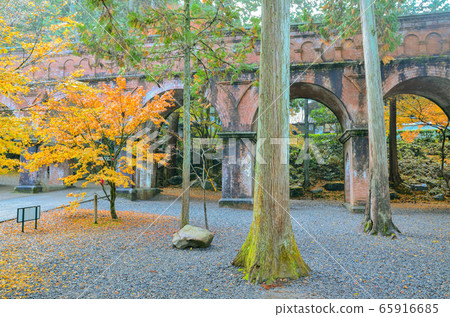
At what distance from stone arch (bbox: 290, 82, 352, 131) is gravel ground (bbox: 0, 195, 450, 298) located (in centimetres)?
573

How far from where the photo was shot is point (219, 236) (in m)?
7.53

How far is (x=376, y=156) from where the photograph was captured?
769 centimetres

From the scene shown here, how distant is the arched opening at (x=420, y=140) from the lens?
43.1 ft

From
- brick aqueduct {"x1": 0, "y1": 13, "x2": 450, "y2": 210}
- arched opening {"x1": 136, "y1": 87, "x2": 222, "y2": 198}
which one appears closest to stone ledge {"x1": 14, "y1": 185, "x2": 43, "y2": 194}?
arched opening {"x1": 136, "y1": 87, "x2": 222, "y2": 198}

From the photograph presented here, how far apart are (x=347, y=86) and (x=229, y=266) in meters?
10.4

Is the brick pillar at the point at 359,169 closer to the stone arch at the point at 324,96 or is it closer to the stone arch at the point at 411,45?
the stone arch at the point at 324,96

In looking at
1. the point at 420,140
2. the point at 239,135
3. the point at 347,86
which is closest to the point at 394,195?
the point at 347,86

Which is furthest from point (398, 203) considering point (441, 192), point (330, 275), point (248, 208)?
point (330, 275)

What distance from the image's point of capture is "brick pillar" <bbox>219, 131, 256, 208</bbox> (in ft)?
41.3

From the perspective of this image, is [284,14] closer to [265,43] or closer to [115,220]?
[265,43]

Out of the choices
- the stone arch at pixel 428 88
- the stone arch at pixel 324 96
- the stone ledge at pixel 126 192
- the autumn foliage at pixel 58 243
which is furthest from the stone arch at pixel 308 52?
the stone ledge at pixel 126 192

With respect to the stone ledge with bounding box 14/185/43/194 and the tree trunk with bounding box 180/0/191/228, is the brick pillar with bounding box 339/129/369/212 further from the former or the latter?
the stone ledge with bounding box 14/185/43/194

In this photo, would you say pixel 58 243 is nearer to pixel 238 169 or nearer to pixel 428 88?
pixel 238 169

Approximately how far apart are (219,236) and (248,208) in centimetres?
506
